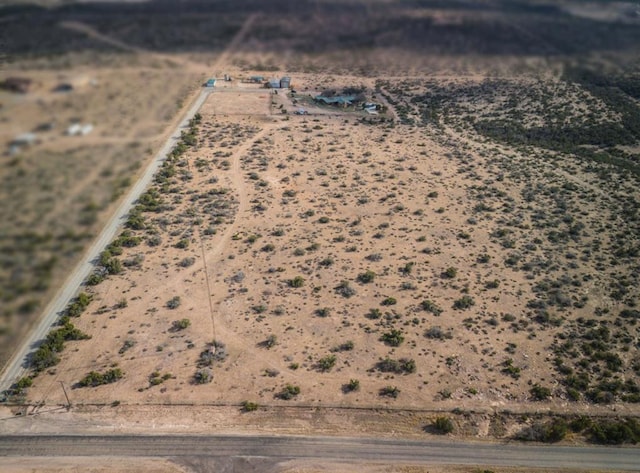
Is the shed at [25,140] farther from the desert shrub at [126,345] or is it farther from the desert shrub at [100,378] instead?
the desert shrub at [126,345]

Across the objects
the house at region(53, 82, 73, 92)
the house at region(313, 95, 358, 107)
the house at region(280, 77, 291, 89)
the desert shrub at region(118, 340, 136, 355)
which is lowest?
the desert shrub at region(118, 340, 136, 355)

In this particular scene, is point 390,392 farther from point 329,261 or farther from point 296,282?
point 329,261

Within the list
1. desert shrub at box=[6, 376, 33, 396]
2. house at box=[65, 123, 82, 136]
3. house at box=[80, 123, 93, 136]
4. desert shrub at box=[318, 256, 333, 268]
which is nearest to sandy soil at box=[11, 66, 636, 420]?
desert shrub at box=[318, 256, 333, 268]

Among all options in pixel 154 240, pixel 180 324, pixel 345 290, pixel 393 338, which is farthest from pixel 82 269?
pixel 393 338

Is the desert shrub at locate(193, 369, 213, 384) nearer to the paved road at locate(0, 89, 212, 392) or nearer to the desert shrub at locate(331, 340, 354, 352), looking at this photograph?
the desert shrub at locate(331, 340, 354, 352)

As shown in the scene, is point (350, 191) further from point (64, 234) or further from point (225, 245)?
point (64, 234)

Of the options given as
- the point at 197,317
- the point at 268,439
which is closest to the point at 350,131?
the point at 197,317
